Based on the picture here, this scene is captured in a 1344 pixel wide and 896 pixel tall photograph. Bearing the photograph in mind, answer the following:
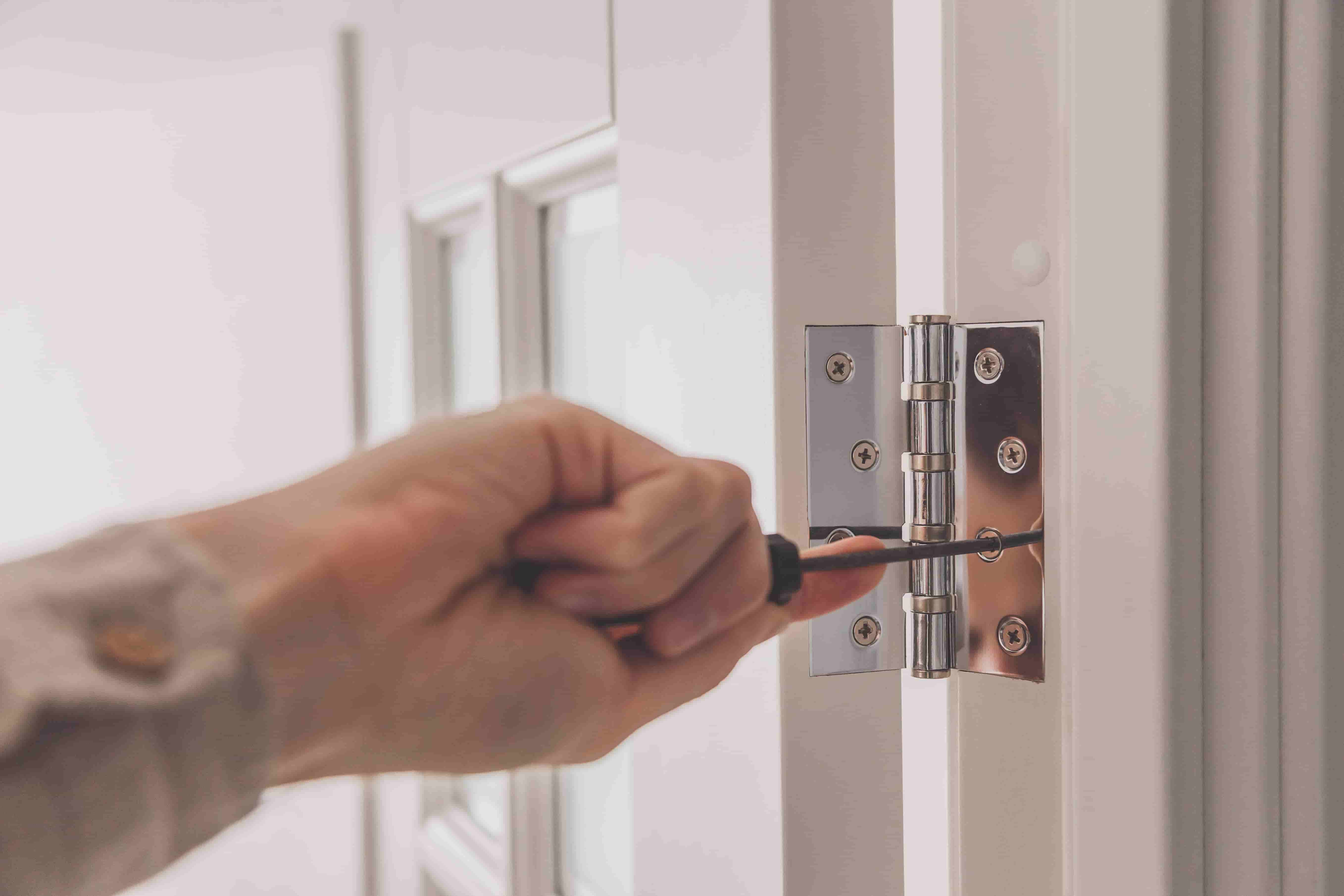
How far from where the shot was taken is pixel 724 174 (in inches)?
14.4

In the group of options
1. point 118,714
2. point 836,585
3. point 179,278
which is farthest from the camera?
point 179,278

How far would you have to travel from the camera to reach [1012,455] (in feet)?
1.04

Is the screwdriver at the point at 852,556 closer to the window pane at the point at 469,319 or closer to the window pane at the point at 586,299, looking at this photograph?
the window pane at the point at 586,299

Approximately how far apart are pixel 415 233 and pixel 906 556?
24.0 inches

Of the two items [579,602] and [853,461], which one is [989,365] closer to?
[853,461]

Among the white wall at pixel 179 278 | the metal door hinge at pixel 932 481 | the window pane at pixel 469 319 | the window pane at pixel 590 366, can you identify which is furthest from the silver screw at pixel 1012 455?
the white wall at pixel 179 278

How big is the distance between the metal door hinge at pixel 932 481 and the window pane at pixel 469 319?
47 cm

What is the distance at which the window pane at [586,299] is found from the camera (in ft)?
2.04

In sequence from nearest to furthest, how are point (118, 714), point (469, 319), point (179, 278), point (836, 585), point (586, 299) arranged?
point (118, 714)
point (836, 585)
point (586, 299)
point (469, 319)
point (179, 278)


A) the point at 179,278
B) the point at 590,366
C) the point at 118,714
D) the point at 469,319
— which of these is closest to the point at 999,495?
the point at 118,714

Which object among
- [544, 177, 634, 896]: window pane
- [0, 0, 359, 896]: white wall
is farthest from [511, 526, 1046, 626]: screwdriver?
[0, 0, 359, 896]: white wall

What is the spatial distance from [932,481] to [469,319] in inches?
22.3

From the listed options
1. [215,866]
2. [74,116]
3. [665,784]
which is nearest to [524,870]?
[665,784]

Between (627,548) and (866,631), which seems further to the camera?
(866,631)
